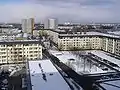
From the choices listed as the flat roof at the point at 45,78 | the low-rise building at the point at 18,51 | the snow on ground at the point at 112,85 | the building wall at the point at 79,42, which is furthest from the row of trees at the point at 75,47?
the snow on ground at the point at 112,85

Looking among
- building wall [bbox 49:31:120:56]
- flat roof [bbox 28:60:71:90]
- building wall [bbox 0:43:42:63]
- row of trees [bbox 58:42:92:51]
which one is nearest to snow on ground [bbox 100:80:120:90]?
flat roof [bbox 28:60:71:90]

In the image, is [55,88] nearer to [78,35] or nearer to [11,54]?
[11,54]

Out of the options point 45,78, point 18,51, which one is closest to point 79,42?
point 18,51

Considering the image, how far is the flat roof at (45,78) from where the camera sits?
6.31m

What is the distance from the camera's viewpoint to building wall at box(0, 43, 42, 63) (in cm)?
1217

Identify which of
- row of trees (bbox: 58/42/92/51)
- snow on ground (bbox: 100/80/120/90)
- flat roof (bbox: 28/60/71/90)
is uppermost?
flat roof (bbox: 28/60/71/90)

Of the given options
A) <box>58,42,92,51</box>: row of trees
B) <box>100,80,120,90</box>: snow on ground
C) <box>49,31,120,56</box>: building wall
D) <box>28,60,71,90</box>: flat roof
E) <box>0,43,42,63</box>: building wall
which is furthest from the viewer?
<box>49,31,120,56</box>: building wall

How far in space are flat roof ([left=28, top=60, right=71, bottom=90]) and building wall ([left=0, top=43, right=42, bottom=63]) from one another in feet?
10.8

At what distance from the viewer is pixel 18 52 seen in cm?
1234

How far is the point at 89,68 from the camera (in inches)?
405

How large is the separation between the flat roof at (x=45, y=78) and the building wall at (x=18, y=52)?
3.28m

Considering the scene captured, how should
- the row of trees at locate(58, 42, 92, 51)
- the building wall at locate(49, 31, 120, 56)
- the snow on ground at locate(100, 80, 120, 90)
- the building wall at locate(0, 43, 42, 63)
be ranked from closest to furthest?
the snow on ground at locate(100, 80, 120, 90) < the building wall at locate(0, 43, 42, 63) < the row of trees at locate(58, 42, 92, 51) < the building wall at locate(49, 31, 120, 56)

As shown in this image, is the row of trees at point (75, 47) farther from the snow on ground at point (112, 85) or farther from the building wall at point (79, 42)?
the snow on ground at point (112, 85)

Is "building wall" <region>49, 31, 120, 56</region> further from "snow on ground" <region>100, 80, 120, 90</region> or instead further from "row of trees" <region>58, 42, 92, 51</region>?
"snow on ground" <region>100, 80, 120, 90</region>
